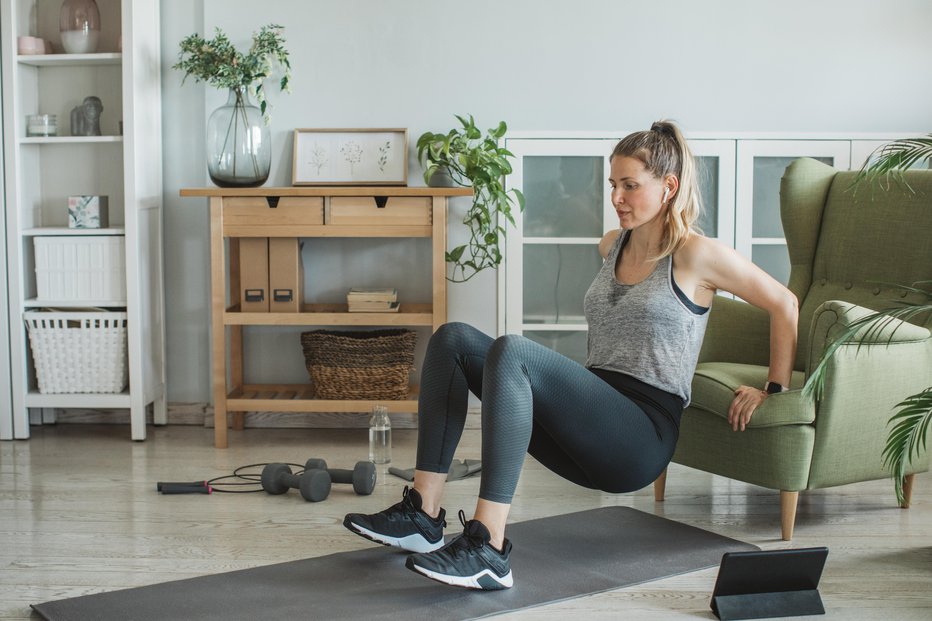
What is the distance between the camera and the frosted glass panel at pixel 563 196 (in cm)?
397

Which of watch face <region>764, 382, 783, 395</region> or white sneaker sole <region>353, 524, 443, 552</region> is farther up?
watch face <region>764, 382, 783, 395</region>

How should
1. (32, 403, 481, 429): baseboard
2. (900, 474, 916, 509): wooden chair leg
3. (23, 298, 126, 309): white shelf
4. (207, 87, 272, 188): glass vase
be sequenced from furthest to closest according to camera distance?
(32, 403, 481, 429): baseboard < (23, 298, 126, 309): white shelf < (207, 87, 272, 188): glass vase < (900, 474, 916, 509): wooden chair leg

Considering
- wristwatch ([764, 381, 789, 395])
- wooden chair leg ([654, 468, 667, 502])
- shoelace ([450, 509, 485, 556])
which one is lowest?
wooden chair leg ([654, 468, 667, 502])

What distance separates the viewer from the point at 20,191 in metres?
3.80

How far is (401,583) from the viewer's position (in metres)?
2.28

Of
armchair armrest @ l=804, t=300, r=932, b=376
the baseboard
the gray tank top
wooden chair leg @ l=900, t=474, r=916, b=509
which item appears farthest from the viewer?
the baseboard

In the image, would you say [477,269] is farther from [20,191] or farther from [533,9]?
[20,191]

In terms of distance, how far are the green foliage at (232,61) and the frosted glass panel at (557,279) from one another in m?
1.18

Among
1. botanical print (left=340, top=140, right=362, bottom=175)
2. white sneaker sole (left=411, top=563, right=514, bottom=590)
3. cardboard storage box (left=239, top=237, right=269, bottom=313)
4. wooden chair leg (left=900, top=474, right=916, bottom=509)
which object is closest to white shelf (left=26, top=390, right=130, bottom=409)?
cardboard storage box (left=239, top=237, right=269, bottom=313)

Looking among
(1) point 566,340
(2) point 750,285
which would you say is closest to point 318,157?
(1) point 566,340

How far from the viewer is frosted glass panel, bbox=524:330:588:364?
4.04 m

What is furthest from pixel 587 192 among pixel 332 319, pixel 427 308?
pixel 332 319

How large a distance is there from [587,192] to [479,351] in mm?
1795

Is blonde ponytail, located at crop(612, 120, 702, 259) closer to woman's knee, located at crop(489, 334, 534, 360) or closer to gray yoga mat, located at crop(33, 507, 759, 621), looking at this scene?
woman's knee, located at crop(489, 334, 534, 360)
